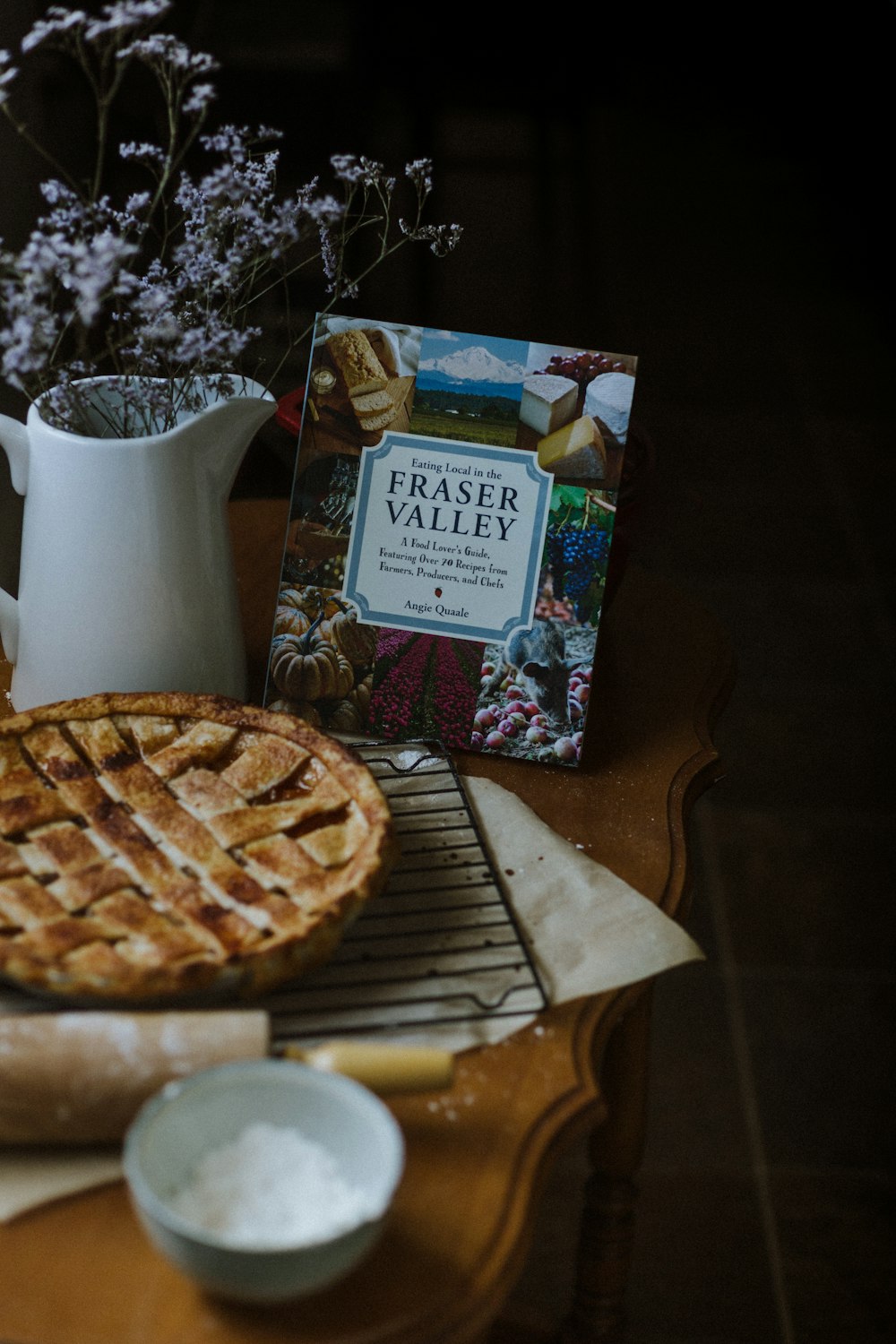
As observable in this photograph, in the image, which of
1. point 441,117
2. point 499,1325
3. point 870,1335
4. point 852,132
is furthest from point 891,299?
point 499,1325

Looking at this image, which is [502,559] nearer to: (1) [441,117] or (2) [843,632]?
(2) [843,632]

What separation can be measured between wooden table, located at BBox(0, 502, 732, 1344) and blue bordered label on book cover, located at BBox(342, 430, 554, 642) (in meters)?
0.13

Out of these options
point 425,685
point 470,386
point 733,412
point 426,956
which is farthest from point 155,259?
point 733,412

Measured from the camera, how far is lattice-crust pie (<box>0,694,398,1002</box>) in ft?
2.64

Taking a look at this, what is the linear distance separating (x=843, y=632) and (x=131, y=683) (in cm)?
216

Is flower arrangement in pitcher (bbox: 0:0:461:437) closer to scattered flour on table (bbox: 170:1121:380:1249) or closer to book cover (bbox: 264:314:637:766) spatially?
book cover (bbox: 264:314:637:766)

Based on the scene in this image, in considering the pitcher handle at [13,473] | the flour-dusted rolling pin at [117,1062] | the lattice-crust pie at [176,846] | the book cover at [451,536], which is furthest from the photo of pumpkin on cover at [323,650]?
the flour-dusted rolling pin at [117,1062]

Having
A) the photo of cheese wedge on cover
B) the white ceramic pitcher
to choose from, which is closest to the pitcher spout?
the white ceramic pitcher

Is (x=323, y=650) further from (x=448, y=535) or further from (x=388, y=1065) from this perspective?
(x=388, y=1065)

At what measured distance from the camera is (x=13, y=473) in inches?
40.6

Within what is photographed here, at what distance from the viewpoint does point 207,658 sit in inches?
42.9

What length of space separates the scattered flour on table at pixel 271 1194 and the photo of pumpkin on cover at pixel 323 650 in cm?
49

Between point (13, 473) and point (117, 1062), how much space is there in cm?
49

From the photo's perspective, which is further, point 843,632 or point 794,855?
point 843,632
